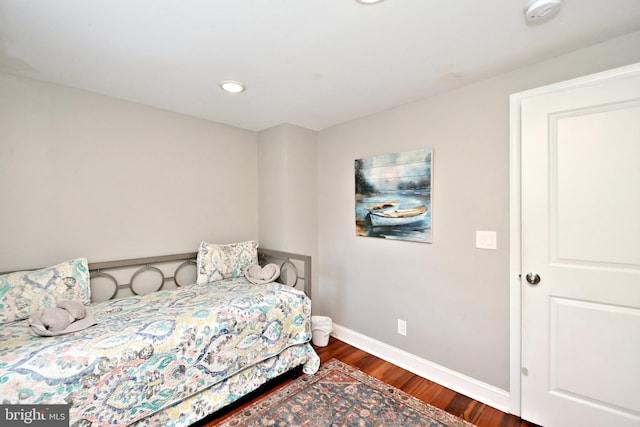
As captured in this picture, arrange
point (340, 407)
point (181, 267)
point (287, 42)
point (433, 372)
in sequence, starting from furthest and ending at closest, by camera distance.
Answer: point (181, 267) → point (433, 372) → point (340, 407) → point (287, 42)

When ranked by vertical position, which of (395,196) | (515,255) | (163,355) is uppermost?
(395,196)

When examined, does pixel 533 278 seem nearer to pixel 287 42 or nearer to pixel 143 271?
pixel 287 42

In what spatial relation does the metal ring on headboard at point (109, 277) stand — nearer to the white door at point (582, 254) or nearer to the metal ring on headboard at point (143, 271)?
the metal ring on headboard at point (143, 271)

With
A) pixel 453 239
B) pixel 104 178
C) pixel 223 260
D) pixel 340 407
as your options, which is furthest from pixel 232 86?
pixel 340 407

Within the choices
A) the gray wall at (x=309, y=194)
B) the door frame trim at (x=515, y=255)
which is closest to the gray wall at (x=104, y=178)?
the gray wall at (x=309, y=194)

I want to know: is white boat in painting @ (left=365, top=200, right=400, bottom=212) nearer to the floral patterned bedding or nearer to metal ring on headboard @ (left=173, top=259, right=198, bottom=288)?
the floral patterned bedding

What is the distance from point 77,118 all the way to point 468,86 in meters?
2.93

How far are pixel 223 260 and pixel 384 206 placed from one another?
1580mm

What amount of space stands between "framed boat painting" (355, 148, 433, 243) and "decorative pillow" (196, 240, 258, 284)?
1150 millimetres

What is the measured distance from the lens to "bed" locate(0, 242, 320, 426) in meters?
→ 1.29

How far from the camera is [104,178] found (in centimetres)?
221

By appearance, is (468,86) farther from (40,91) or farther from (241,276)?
(40,91)

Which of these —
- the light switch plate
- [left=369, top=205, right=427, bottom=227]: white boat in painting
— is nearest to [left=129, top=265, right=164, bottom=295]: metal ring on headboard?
[left=369, top=205, right=427, bottom=227]: white boat in painting

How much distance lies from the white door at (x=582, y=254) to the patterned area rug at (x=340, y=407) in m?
0.64
